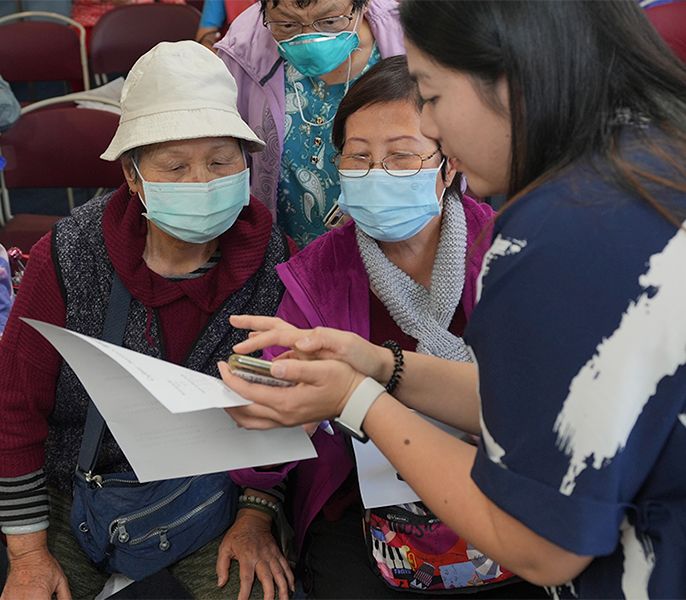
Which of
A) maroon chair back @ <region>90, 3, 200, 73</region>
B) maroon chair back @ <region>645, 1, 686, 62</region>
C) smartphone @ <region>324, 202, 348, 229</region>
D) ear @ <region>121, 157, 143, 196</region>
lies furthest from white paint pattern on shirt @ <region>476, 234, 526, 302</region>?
maroon chair back @ <region>90, 3, 200, 73</region>

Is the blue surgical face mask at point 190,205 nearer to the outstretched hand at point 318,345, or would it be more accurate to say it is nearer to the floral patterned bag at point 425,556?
the outstretched hand at point 318,345

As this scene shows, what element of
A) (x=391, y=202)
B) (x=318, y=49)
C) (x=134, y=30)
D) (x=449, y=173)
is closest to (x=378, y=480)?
(x=391, y=202)

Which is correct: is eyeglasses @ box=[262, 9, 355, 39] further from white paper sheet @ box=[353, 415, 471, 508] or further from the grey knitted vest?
white paper sheet @ box=[353, 415, 471, 508]

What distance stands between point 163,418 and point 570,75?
0.70 meters

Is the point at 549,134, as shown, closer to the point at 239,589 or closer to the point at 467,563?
the point at 467,563

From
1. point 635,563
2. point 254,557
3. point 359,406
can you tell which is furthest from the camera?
point 254,557

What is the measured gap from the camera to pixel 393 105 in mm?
1750

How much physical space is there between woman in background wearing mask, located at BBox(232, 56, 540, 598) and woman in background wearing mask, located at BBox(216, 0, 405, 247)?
1.40 feet

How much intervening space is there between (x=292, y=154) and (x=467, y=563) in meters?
1.16

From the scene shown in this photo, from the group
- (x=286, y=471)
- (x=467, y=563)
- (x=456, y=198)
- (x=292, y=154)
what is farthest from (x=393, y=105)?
(x=467, y=563)

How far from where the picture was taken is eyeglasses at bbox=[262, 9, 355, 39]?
2.15 m

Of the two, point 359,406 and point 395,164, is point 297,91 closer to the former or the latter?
point 395,164

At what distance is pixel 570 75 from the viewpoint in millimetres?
956

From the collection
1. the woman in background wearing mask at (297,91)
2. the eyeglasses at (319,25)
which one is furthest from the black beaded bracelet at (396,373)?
the eyeglasses at (319,25)
